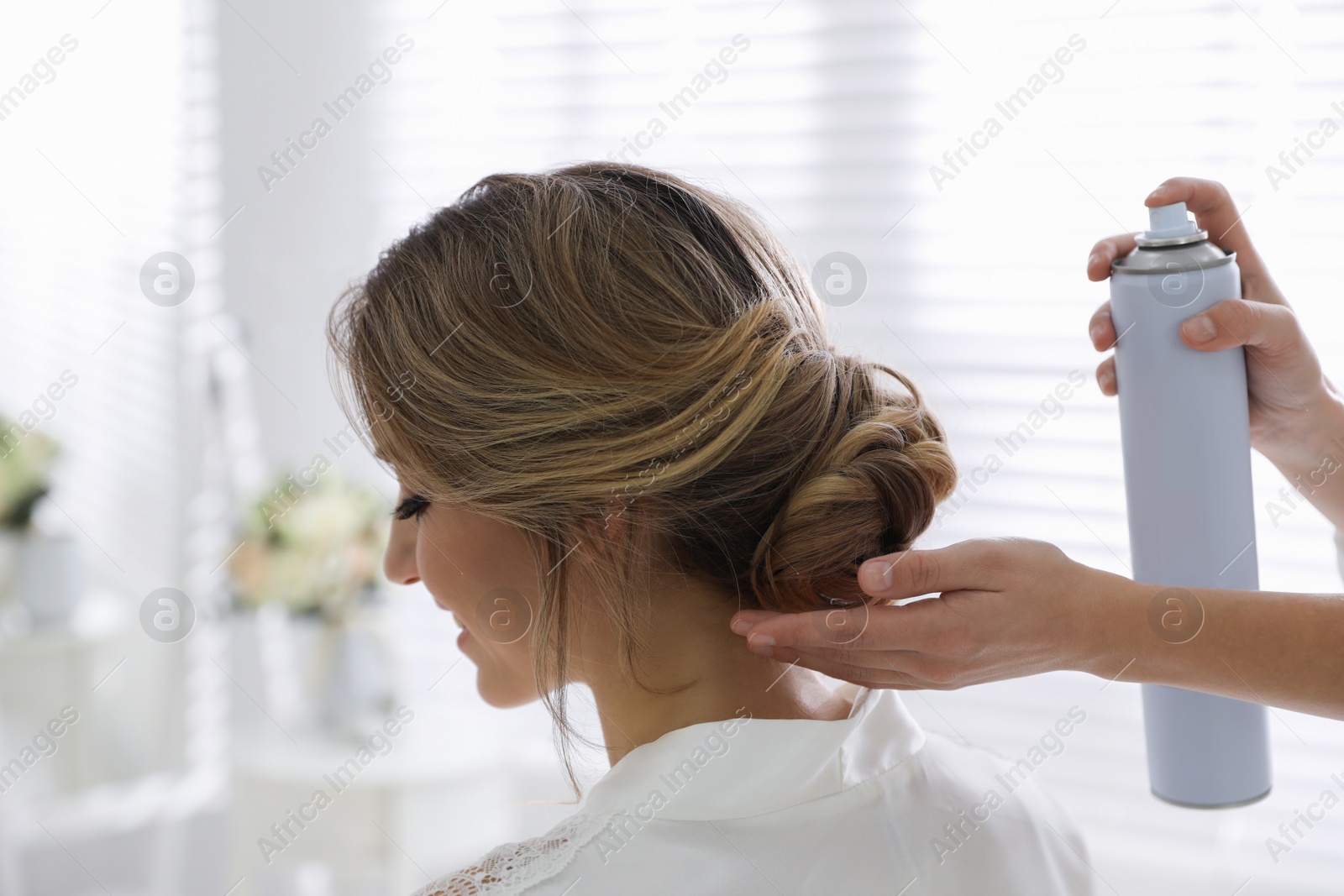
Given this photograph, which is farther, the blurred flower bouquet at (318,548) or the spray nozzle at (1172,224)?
the blurred flower bouquet at (318,548)

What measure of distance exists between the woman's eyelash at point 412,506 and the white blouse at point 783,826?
28cm

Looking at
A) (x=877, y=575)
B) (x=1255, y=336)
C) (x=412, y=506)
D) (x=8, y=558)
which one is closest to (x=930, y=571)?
(x=877, y=575)

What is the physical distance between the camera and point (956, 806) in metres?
0.78

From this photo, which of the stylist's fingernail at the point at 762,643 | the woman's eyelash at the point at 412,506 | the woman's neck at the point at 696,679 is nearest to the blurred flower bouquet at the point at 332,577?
the woman's eyelash at the point at 412,506

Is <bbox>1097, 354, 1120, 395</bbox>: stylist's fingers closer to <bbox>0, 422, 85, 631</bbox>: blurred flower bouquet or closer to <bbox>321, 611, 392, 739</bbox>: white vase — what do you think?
<bbox>321, 611, 392, 739</bbox>: white vase

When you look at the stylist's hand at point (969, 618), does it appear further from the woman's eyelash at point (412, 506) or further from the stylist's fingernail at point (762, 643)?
the woman's eyelash at point (412, 506)

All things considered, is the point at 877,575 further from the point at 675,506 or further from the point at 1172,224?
the point at 1172,224

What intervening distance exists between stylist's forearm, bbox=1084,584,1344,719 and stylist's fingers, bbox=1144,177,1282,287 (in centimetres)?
33

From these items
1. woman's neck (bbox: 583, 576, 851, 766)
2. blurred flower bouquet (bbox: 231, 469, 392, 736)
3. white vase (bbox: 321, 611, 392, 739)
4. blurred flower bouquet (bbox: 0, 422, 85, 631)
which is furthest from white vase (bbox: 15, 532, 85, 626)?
woman's neck (bbox: 583, 576, 851, 766)

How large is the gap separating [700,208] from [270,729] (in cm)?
147

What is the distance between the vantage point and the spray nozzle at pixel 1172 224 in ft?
2.54

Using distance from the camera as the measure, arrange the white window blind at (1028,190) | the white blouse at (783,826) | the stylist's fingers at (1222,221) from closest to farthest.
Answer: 1. the white blouse at (783,826)
2. the stylist's fingers at (1222,221)
3. the white window blind at (1028,190)

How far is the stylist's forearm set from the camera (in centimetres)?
73

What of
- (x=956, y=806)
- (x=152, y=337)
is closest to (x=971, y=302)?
(x=956, y=806)
